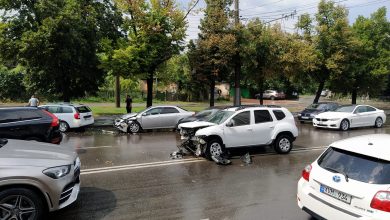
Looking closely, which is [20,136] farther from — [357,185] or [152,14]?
[152,14]

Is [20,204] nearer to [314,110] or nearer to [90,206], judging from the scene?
[90,206]

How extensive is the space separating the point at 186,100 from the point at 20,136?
36669 mm

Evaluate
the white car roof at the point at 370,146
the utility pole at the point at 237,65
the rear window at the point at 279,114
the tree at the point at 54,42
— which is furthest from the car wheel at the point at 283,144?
the tree at the point at 54,42

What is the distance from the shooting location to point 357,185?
4.89 metres

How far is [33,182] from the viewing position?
5.43 meters

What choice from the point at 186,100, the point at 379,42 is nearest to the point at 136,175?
the point at 379,42

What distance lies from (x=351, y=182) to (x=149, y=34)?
62.5ft

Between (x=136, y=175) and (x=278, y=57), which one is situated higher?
(x=278, y=57)

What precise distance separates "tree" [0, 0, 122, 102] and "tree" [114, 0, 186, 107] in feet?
8.66

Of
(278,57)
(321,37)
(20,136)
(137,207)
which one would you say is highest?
(321,37)

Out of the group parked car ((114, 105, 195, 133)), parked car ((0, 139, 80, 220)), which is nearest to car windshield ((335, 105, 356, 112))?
parked car ((114, 105, 195, 133))

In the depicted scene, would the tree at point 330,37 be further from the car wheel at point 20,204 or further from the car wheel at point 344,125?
the car wheel at point 20,204

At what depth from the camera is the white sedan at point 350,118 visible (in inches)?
776

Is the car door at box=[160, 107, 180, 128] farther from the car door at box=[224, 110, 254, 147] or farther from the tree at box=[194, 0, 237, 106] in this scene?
the car door at box=[224, 110, 254, 147]
